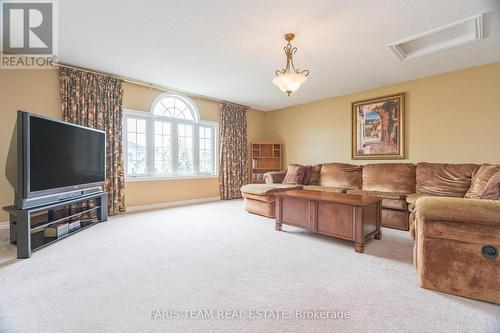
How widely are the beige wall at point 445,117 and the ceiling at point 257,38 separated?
25 cm

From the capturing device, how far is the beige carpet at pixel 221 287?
4.54 ft

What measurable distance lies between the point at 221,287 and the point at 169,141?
12.6 ft

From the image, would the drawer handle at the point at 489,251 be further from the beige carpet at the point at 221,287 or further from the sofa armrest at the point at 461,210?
the beige carpet at the point at 221,287

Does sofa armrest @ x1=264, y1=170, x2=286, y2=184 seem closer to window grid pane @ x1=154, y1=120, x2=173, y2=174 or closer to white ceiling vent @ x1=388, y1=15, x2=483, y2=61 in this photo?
window grid pane @ x1=154, y1=120, x2=173, y2=174

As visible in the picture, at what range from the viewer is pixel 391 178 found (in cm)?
393

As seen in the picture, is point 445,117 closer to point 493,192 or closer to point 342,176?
point 342,176

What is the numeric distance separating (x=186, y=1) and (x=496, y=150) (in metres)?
4.75

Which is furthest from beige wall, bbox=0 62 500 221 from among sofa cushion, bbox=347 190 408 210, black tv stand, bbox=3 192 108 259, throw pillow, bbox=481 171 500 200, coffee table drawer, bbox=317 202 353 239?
coffee table drawer, bbox=317 202 353 239

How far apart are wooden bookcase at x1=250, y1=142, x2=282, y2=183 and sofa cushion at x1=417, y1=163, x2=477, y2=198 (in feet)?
11.3

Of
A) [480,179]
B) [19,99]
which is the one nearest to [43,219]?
[19,99]

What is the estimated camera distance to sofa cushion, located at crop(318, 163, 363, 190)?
4496mm

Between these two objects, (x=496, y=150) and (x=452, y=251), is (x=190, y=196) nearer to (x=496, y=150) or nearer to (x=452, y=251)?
(x=452, y=251)

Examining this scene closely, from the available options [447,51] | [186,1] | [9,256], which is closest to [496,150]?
[447,51]

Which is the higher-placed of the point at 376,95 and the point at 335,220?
the point at 376,95
